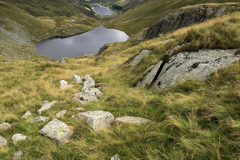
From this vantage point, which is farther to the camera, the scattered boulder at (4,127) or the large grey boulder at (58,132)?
the scattered boulder at (4,127)

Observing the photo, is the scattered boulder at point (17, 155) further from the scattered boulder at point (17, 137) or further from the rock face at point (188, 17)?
the rock face at point (188, 17)

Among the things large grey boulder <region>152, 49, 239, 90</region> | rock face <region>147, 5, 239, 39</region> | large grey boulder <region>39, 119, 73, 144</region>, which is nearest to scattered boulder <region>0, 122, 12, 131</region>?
large grey boulder <region>39, 119, 73, 144</region>

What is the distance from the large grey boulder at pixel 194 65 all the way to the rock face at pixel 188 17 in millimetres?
31027

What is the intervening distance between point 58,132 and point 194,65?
7305mm

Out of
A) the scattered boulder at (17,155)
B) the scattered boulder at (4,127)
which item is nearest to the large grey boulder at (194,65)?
the scattered boulder at (17,155)

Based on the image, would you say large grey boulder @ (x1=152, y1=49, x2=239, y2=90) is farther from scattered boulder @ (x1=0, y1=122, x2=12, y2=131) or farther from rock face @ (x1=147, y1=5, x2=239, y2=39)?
rock face @ (x1=147, y1=5, x2=239, y2=39)

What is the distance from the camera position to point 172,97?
4.69 metres

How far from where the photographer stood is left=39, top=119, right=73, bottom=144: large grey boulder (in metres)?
3.70

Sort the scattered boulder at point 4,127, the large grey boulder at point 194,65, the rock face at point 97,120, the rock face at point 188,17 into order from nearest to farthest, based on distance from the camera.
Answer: the rock face at point 97,120 → the scattered boulder at point 4,127 → the large grey boulder at point 194,65 → the rock face at point 188,17

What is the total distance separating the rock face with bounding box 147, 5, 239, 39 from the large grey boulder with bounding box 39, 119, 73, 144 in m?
38.3

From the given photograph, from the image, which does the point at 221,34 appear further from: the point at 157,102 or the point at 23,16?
the point at 23,16

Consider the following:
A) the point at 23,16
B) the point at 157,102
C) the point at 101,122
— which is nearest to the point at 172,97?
the point at 157,102

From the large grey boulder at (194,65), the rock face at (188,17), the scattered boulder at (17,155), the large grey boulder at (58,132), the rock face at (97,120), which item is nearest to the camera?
the scattered boulder at (17,155)

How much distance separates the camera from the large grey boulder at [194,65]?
555 centimetres
